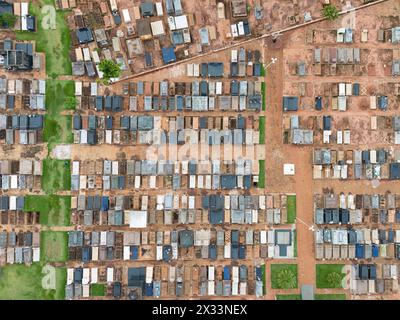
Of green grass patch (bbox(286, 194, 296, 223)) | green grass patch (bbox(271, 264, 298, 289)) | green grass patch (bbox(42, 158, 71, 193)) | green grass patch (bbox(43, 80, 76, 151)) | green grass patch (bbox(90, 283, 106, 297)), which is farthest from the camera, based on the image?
green grass patch (bbox(286, 194, 296, 223))

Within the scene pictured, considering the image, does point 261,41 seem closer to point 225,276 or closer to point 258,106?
point 258,106

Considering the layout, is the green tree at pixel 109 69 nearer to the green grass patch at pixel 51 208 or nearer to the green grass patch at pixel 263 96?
the green grass patch at pixel 51 208

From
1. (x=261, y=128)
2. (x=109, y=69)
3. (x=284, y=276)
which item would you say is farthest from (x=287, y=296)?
(x=109, y=69)

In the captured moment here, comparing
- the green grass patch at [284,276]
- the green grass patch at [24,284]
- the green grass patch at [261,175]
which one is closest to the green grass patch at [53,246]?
the green grass patch at [24,284]

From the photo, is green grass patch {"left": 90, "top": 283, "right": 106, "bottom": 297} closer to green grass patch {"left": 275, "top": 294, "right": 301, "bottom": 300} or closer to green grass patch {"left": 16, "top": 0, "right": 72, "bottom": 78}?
green grass patch {"left": 275, "top": 294, "right": 301, "bottom": 300}

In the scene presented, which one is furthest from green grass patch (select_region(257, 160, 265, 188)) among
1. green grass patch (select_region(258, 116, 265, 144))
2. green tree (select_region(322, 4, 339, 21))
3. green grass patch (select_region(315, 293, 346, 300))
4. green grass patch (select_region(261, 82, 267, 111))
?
green tree (select_region(322, 4, 339, 21))
